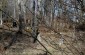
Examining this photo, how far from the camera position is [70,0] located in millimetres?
2145

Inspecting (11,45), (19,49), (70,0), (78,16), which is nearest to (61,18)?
(78,16)

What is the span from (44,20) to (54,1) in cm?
19

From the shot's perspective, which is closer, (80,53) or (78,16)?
(80,53)

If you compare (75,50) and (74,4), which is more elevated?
(74,4)

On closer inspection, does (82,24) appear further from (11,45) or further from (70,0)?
(11,45)

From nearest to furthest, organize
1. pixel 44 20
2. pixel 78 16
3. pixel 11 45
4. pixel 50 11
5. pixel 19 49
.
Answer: pixel 44 20, pixel 50 11, pixel 78 16, pixel 19 49, pixel 11 45

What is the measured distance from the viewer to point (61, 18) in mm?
2424

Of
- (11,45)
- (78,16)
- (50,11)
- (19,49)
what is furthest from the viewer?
(11,45)

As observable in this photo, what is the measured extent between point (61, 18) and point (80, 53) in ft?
1.29

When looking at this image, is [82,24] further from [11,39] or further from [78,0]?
[11,39]

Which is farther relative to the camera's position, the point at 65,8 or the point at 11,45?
the point at 11,45

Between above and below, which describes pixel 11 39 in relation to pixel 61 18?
below

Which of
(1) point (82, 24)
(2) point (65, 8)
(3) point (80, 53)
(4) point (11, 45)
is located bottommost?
(4) point (11, 45)

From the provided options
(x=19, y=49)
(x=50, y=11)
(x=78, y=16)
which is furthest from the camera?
(x=19, y=49)
